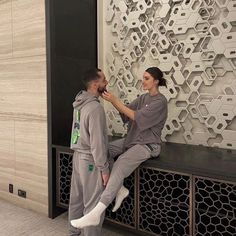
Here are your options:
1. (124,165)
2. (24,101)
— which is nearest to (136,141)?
(124,165)

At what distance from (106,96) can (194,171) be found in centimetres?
81

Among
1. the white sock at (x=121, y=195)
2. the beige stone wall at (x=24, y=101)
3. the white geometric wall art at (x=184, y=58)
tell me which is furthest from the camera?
the beige stone wall at (x=24, y=101)

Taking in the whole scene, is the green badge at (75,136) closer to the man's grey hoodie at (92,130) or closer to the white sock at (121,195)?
the man's grey hoodie at (92,130)

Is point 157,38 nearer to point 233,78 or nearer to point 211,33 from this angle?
point 211,33

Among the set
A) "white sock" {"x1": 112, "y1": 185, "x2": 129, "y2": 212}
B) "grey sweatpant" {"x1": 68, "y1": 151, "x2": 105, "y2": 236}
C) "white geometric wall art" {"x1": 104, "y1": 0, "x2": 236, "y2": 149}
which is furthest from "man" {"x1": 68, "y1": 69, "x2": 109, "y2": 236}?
"white geometric wall art" {"x1": 104, "y1": 0, "x2": 236, "y2": 149}

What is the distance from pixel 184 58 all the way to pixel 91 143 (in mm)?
1215

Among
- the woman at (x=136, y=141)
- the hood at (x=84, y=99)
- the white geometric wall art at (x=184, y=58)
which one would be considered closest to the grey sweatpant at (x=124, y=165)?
the woman at (x=136, y=141)

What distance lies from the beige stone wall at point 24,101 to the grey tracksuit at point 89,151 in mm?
601

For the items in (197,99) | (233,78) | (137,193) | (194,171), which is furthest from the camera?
(197,99)

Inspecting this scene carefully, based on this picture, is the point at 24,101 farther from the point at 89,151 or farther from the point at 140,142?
the point at 140,142

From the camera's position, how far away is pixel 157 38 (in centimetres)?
273

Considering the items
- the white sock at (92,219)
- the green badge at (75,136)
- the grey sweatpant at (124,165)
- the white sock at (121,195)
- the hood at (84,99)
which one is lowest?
the white sock at (92,219)

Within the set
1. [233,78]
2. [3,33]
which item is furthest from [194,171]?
[3,33]

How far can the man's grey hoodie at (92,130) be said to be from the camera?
6.52 ft
